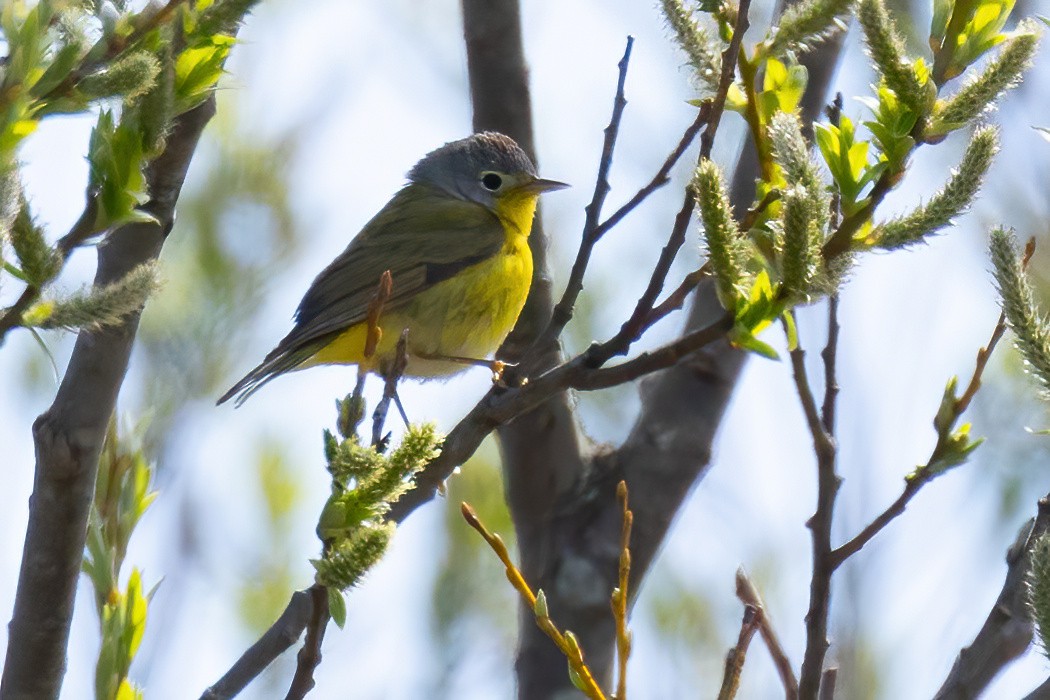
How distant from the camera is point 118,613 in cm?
208

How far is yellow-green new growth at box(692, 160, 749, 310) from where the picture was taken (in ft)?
6.07

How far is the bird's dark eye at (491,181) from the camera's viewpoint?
19.1 ft

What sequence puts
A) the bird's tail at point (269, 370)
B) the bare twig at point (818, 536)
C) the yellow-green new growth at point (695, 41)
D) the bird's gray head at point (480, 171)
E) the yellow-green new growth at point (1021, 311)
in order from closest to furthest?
the yellow-green new growth at point (1021, 311), the bare twig at point (818, 536), the yellow-green new growth at point (695, 41), the bird's tail at point (269, 370), the bird's gray head at point (480, 171)

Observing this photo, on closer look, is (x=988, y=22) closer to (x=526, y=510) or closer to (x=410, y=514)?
(x=410, y=514)

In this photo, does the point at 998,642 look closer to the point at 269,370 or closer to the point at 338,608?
the point at 338,608

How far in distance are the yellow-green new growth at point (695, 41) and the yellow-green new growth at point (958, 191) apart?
46cm

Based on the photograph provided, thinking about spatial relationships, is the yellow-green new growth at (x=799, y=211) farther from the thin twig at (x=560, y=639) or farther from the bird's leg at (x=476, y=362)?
the bird's leg at (x=476, y=362)

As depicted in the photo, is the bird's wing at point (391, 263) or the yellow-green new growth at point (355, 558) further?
the bird's wing at point (391, 263)

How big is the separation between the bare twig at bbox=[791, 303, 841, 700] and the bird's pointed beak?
134 inches

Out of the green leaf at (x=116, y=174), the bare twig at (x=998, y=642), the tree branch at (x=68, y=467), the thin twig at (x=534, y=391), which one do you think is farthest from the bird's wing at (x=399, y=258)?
the bare twig at (x=998, y=642)

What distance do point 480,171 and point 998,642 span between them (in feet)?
13.2

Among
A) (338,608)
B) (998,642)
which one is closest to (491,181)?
(998,642)

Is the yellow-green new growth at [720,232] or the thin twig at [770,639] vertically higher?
the yellow-green new growth at [720,232]

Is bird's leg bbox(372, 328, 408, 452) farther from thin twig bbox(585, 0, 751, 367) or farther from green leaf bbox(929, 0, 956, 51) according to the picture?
green leaf bbox(929, 0, 956, 51)
